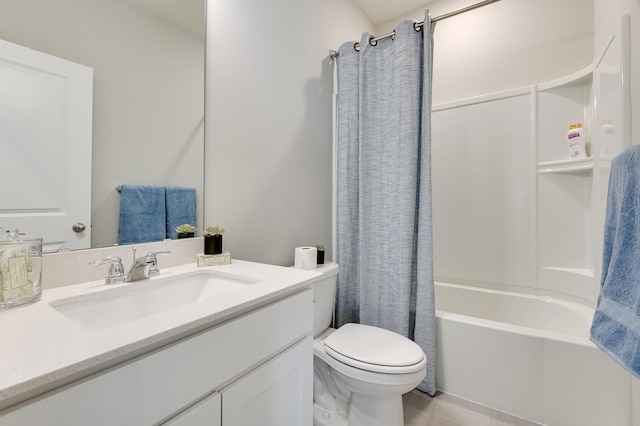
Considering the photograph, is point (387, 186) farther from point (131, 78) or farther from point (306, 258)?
point (131, 78)

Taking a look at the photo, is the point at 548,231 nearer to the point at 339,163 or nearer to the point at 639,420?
the point at 639,420

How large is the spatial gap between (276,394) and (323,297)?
2.27ft

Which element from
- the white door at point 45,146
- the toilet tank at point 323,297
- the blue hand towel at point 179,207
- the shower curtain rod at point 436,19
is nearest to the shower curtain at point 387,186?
the shower curtain rod at point 436,19

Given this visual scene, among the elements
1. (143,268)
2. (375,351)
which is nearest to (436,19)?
(375,351)

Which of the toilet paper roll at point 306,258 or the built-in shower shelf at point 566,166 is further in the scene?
the built-in shower shelf at point 566,166

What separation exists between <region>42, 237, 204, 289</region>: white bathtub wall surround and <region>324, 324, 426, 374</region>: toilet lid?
2.61 feet

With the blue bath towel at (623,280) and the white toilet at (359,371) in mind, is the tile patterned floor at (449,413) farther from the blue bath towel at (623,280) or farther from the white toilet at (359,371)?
the blue bath towel at (623,280)

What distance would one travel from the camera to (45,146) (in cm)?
83

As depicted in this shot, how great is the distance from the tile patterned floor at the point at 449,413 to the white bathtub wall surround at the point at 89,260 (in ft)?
4.57

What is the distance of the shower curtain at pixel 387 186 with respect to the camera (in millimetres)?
1595

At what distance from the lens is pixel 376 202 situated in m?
1.73

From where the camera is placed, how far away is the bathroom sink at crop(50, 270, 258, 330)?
774 mm

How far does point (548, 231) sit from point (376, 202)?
1.32 metres

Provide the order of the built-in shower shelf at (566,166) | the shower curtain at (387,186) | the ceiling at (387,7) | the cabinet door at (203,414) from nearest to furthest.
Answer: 1. the cabinet door at (203,414)
2. the shower curtain at (387,186)
3. the built-in shower shelf at (566,166)
4. the ceiling at (387,7)
